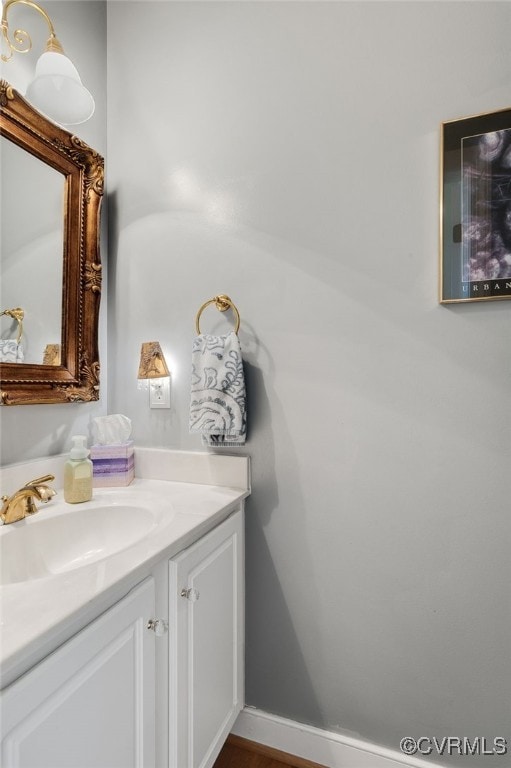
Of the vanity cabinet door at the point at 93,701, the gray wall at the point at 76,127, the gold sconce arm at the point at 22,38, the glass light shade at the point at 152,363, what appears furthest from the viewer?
the glass light shade at the point at 152,363

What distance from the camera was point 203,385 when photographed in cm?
119

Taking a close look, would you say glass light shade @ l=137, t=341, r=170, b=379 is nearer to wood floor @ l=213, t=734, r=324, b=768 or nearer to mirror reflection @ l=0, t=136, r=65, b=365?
mirror reflection @ l=0, t=136, r=65, b=365

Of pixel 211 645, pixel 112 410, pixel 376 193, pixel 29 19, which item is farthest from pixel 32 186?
pixel 211 645

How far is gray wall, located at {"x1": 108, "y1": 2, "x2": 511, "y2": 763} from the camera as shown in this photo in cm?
104

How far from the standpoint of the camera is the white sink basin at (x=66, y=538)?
89 centimetres

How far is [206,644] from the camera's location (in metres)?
1.00

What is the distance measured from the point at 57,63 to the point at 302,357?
0.99 meters

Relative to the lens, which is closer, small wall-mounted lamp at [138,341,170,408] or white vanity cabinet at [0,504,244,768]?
white vanity cabinet at [0,504,244,768]

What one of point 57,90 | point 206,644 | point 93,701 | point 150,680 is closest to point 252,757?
point 206,644

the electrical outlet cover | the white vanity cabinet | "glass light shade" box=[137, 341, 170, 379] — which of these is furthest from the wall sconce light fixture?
the white vanity cabinet

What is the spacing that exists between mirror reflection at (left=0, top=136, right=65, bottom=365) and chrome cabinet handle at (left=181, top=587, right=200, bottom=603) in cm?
74

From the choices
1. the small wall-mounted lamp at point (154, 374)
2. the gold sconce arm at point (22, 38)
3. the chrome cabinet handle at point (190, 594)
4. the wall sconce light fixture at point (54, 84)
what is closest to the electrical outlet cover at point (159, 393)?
the small wall-mounted lamp at point (154, 374)

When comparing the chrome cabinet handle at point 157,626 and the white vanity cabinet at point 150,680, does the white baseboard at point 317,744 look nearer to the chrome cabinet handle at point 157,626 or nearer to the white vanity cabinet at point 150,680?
the white vanity cabinet at point 150,680

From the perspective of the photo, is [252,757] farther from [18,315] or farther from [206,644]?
[18,315]
